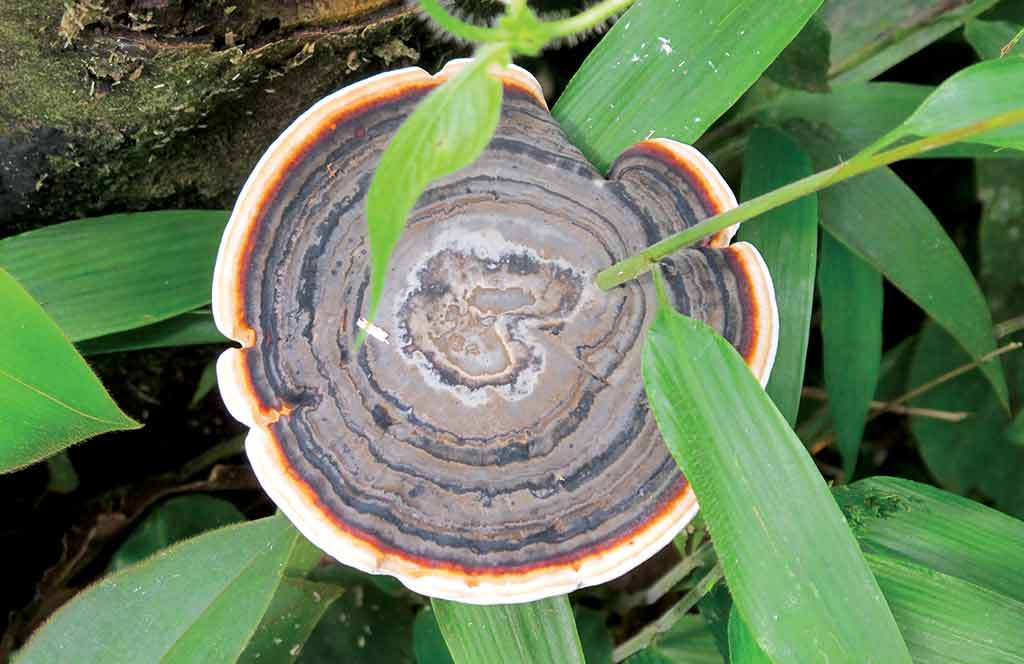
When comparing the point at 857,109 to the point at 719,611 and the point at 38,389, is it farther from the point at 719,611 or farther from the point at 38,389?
the point at 38,389

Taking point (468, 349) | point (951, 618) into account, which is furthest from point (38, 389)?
point (951, 618)

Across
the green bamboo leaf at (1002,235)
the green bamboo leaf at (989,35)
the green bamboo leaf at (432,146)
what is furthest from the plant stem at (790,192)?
the green bamboo leaf at (1002,235)

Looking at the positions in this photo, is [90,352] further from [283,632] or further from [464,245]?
[464,245]

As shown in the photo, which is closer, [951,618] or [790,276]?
[951,618]

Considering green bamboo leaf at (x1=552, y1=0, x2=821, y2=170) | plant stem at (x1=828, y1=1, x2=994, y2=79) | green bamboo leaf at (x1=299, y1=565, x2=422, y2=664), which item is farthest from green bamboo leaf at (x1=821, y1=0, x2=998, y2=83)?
green bamboo leaf at (x1=299, y1=565, x2=422, y2=664)

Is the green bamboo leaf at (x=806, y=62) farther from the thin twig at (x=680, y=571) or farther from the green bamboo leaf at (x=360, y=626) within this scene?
the green bamboo leaf at (x=360, y=626)

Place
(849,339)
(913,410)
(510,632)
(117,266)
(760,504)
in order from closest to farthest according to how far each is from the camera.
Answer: (760,504) → (510,632) → (117,266) → (849,339) → (913,410)

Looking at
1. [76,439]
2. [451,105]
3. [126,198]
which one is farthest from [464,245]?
[126,198]
